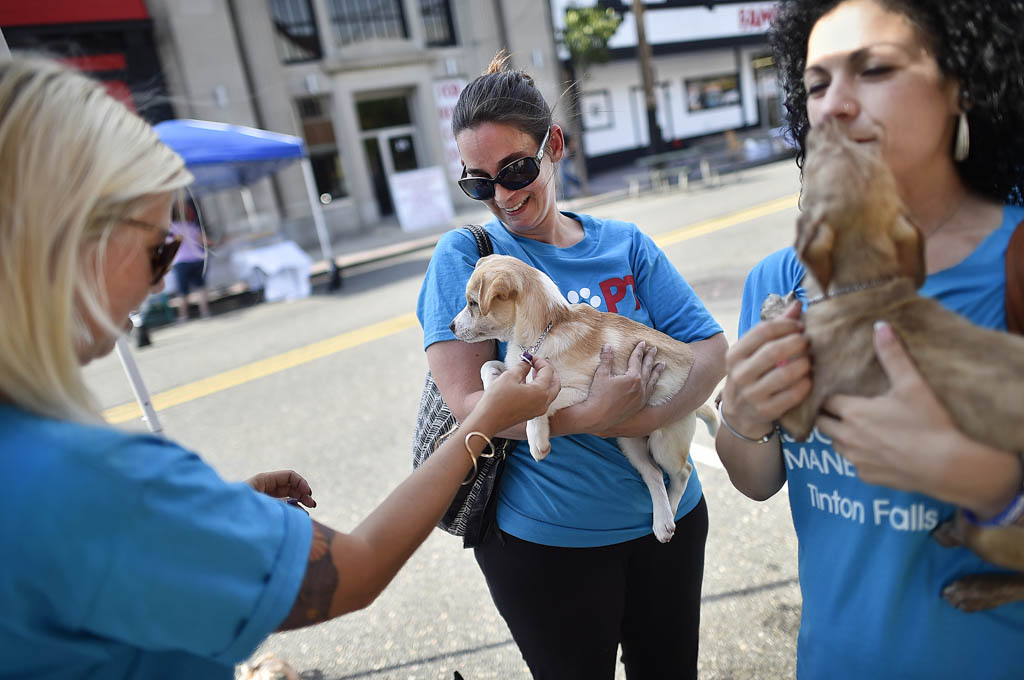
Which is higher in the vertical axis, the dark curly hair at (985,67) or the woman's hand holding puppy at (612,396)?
the dark curly hair at (985,67)

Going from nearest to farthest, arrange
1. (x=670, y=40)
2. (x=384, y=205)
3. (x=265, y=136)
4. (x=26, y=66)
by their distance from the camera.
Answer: (x=26, y=66) < (x=265, y=136) < (x=384, y=205) < (x=670, y=40)

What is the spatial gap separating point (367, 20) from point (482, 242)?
2349 cm

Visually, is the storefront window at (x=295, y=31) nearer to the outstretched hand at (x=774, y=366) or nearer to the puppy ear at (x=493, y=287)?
the puppy ear at (x=493, y=287)

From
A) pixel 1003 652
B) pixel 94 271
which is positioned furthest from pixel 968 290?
pixel 94 271

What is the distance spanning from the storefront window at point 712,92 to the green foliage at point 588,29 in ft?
33.4

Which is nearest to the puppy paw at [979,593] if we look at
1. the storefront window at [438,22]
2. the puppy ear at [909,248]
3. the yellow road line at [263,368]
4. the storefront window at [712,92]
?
the puppy ear at [909,248]

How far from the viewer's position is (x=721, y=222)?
1266 centimetres

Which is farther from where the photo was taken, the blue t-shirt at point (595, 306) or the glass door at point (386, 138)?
the glass door at point (386, 138)

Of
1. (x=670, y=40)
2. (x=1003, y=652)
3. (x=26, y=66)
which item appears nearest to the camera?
(x=26, y=66)

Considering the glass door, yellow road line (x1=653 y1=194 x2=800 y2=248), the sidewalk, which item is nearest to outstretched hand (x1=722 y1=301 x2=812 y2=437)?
yellow road line (x1=653 y1=194 x2=800 y2=248)

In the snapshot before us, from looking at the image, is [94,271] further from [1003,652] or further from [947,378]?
[1003,652]

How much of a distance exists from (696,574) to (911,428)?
129 cm

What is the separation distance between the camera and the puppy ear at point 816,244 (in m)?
1.12

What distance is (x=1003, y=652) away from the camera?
120 cm
